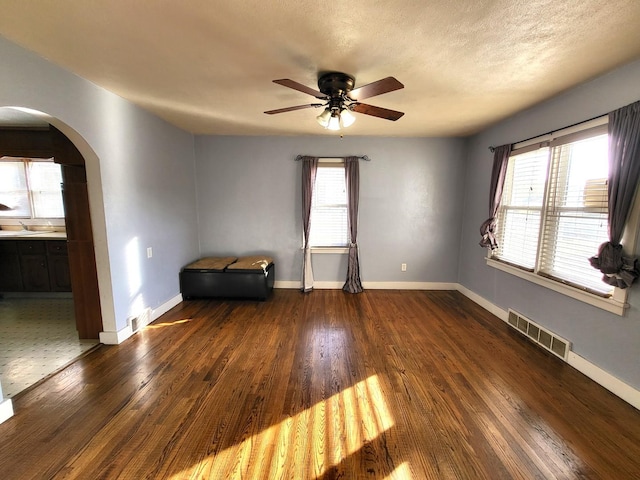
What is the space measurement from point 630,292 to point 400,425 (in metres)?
1.96

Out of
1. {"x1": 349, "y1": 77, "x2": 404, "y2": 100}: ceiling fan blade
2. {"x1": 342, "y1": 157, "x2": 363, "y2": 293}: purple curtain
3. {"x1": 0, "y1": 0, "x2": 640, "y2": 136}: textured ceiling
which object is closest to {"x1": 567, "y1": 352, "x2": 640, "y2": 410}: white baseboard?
{"x1": 0, "y1": 0, "x2": 640, "y2": 136}: textured ceiling

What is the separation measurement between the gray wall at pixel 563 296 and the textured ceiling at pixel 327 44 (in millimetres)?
163

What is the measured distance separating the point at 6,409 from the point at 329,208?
379 centimetres

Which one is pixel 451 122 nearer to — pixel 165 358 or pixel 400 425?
pixel 400 425

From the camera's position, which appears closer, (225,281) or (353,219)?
(225,281)

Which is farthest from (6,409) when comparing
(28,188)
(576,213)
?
(576,213)

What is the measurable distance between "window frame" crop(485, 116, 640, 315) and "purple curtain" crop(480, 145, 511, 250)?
6.1 inches

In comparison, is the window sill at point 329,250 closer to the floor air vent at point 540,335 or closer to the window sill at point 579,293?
the window sill at point 579,293

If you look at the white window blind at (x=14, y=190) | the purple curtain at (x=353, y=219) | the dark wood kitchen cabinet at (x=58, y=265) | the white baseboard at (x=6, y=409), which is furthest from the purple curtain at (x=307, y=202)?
the white window blind at (x=14, y=190)

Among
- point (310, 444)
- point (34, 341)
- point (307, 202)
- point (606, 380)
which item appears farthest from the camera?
point (307, 202)

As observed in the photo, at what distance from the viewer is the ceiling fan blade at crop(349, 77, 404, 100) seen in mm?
1689

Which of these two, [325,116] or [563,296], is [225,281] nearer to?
[325,116]

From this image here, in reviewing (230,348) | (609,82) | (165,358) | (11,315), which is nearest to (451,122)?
(609,82)

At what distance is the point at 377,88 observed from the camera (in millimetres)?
1825
